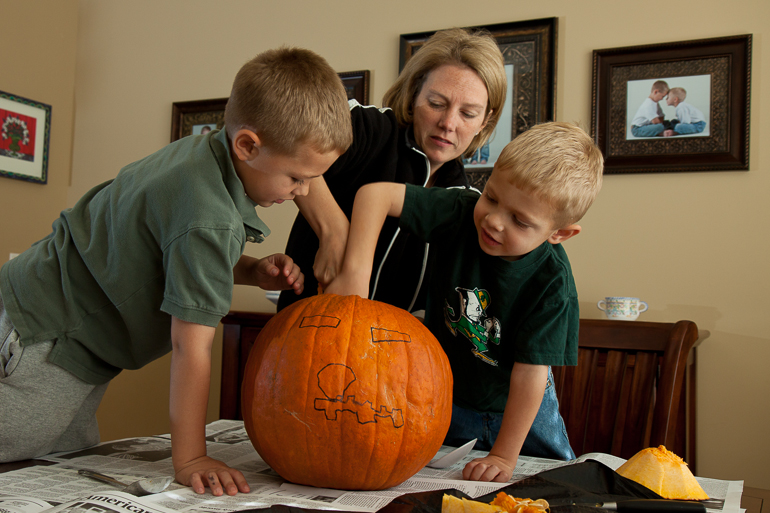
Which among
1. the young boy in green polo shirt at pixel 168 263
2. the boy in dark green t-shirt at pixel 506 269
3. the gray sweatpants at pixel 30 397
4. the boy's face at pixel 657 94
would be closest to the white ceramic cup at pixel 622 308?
the boy's face at pixel 657 94

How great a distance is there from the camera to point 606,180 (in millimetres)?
2004

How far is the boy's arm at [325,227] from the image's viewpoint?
928 mm

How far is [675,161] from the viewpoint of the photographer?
6.28 ft

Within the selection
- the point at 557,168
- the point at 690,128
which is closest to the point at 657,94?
the point at 690,128

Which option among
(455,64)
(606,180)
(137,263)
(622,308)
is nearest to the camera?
(137,263)

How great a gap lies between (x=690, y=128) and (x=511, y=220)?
1371 mm

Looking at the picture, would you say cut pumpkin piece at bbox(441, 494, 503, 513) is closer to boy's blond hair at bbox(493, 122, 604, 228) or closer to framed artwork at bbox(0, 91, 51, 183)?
boy's blond hair at bbox(493, 122, 604, 228)

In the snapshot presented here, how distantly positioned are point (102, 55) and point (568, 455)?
2726 millimetres

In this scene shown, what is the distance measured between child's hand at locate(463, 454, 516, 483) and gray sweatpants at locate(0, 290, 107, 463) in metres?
0.60

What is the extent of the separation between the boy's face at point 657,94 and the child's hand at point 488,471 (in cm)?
157

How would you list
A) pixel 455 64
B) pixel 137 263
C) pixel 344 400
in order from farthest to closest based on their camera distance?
pixel 455 64 < pixel 137 263 < pixel 344 400

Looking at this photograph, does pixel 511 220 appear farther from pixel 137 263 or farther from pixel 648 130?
pixel 648 130

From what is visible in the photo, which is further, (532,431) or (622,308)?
(622,308)

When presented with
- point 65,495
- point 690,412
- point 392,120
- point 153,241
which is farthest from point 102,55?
point 690,412
